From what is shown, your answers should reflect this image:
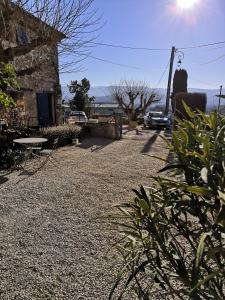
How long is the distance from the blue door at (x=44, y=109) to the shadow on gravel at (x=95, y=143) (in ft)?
9.65

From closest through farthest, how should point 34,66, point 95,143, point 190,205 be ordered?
point 190,205 → point 34,66 → point 95,143

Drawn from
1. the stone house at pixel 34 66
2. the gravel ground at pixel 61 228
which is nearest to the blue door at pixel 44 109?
the stone house at pixel 34 66

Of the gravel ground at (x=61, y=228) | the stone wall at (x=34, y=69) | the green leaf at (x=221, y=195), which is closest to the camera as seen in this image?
the green leaf at (x=221, y=195)

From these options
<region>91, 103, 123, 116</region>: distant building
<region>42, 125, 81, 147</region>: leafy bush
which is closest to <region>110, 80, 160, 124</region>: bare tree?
<region>91, 103, 123, 116</region>: distant building

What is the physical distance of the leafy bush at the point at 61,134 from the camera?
11773 millimetres

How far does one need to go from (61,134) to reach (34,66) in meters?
3.44

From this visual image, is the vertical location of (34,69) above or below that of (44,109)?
above

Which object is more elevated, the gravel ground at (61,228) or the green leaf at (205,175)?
the green leaf at (205,175)

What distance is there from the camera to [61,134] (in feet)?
40.8

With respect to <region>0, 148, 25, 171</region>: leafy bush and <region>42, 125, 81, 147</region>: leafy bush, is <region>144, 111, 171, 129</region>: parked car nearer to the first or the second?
<region>42, 125, 81, 147</region>: leafy bush

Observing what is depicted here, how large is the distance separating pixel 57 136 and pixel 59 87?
575cm

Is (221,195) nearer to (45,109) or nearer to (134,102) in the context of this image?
(45,109)

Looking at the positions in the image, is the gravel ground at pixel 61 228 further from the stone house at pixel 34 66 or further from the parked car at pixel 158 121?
the parked car at pixel 158 121

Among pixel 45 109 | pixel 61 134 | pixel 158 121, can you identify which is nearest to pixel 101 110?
pixel 158 121
